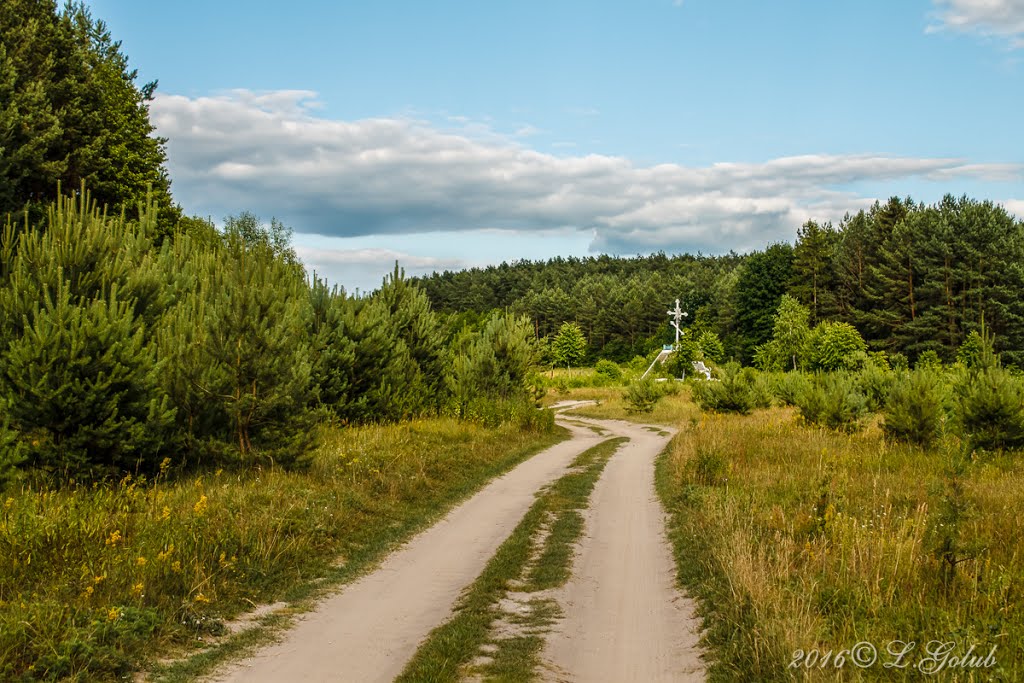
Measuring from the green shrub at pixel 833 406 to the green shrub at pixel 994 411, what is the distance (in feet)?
19.8

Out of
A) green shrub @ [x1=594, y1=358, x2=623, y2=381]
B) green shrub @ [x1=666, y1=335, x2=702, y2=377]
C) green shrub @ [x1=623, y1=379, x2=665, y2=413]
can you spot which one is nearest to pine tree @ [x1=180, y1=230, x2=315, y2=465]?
green shrub @ [x1=623, y1=379, x2=665, y2=413]

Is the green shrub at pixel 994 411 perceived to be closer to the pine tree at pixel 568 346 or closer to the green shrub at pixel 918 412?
the green shrub at pixel 918 412

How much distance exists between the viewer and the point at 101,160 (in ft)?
107

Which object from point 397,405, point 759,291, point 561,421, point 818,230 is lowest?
point 561,421

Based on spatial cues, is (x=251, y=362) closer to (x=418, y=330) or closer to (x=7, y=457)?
(x=7, y=457)

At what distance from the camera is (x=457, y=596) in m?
9.12

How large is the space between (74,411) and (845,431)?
23.1 meters

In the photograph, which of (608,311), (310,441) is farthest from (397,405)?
(608,311)

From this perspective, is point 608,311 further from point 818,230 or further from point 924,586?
point 924,586

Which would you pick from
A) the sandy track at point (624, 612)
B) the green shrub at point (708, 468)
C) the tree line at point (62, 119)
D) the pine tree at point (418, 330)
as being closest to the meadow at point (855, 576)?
the sandy track at point (624, 612)

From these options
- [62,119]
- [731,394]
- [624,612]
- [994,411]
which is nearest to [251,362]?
[624,612]

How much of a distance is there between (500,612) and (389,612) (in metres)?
1.34

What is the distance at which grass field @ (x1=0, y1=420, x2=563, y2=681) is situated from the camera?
648 centimetres

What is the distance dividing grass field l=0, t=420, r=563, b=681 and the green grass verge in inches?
79.3
